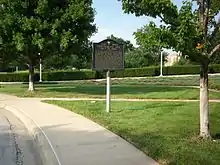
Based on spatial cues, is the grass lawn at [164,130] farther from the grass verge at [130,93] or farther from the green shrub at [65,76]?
the green shrub at [65,76]

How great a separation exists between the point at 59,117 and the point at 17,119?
1753 millimetres

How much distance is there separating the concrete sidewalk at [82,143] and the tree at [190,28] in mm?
2017

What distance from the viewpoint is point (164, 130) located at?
11312 millimetres

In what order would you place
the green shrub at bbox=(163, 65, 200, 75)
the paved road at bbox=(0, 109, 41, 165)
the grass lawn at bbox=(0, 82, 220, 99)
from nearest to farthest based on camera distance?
the paved road at bbox=(0, 109, 41, 165) → the grass lawn at bbox=(0, 82, 220, 99) → the green shrub at bbox=(163, 65, 200, 75)

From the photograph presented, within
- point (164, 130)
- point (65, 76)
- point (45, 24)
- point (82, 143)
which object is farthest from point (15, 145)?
point (65, 76)

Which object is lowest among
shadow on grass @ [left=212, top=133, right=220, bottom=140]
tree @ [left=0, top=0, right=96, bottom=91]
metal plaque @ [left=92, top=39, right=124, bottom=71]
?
shadow on grass @ [left=212, top=133, right=220, bottom=140]

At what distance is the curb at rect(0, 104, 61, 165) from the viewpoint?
8.38 m

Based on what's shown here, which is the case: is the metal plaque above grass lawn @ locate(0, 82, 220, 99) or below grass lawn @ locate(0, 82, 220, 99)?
above

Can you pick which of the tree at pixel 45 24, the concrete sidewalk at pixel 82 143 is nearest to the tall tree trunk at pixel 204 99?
the concrete sidewalk at pixel 82 143

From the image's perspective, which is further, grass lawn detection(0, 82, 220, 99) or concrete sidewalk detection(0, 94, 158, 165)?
grass lawn detection(0, 82, 220, 99)

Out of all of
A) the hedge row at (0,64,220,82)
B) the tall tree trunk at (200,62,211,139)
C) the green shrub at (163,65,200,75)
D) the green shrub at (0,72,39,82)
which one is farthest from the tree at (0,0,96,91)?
the green shrub at (163,65,200,75)

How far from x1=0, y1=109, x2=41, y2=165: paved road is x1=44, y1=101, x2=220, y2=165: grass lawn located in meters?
2.08

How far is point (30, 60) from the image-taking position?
28.6m

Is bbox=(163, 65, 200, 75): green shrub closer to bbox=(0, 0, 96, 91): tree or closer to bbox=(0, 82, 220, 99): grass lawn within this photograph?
bbox=(0, 82, 220, 99): grass lawn
